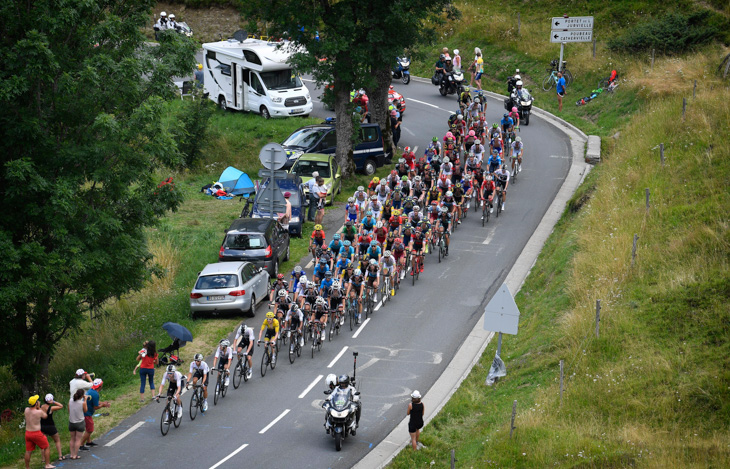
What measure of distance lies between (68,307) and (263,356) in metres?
4.50

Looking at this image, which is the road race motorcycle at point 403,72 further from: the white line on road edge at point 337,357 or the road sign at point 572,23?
the white line on road edge at point 337,357

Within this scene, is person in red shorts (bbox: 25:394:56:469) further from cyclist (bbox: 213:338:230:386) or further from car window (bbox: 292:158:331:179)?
car window (bbox: 292:158:331:179)

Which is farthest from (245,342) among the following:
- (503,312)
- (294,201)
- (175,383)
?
(294,201)

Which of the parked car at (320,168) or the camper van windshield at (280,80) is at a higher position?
the camper van windshield at (280,80)

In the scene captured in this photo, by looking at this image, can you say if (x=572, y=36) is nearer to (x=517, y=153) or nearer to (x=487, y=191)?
(x=517, y=153)

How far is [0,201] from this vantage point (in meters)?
18.5

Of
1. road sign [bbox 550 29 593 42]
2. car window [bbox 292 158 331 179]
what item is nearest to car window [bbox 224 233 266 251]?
car window [bbox 292 158 331 179]

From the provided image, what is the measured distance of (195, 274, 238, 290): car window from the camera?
22.2 m

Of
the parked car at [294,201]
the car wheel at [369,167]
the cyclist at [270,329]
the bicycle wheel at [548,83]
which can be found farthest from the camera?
the bicycle wheel at [548,83]

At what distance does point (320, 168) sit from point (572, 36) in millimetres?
16758

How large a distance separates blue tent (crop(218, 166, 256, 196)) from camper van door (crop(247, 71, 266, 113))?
6.56 metres

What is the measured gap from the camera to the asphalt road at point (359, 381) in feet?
52.7

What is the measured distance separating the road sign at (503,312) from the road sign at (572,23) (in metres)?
27.5

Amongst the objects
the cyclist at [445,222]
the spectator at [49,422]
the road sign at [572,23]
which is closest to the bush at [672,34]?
the road sign at [572,23]
